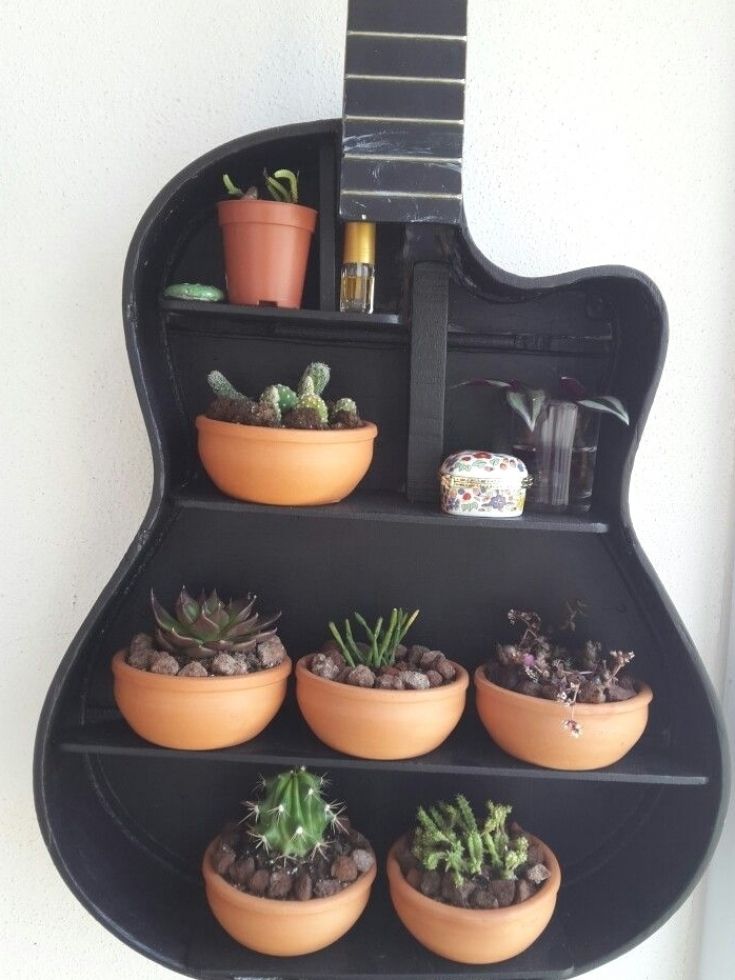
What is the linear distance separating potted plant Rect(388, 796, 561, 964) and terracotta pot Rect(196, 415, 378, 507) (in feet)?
1.33

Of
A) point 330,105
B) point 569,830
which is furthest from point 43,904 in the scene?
point 330,105

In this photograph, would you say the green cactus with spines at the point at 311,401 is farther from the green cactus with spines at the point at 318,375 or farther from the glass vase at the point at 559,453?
the glass vase at the point at 559,453

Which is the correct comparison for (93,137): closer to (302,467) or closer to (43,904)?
(302,467)

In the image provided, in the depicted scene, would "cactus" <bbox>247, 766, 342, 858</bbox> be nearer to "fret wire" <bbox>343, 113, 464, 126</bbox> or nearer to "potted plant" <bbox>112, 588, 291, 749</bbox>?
"potted plant" <bbox>112, 588, 291, 749</bbox>

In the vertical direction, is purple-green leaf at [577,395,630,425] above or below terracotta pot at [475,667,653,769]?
above

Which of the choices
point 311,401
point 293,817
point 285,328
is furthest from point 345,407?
point 293,817

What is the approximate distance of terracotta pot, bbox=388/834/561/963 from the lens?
83 cm

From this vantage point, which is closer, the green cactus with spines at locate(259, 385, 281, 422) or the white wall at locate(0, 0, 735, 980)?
the green cactus with spines at locate(259, 385, 281, 422)

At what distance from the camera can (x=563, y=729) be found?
0.83 m

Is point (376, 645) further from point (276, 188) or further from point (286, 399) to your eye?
point (276, 188)

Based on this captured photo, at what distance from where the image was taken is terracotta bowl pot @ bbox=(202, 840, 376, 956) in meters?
0.84

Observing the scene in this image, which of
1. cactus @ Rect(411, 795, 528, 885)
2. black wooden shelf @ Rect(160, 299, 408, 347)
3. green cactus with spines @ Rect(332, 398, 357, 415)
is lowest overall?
cactus @ Rect(411, 795, 528, 885)

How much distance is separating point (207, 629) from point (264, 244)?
431 mm

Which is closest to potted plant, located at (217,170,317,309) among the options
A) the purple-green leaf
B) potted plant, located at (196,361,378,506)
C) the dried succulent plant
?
potted plant, located at (196,361,378,506)
